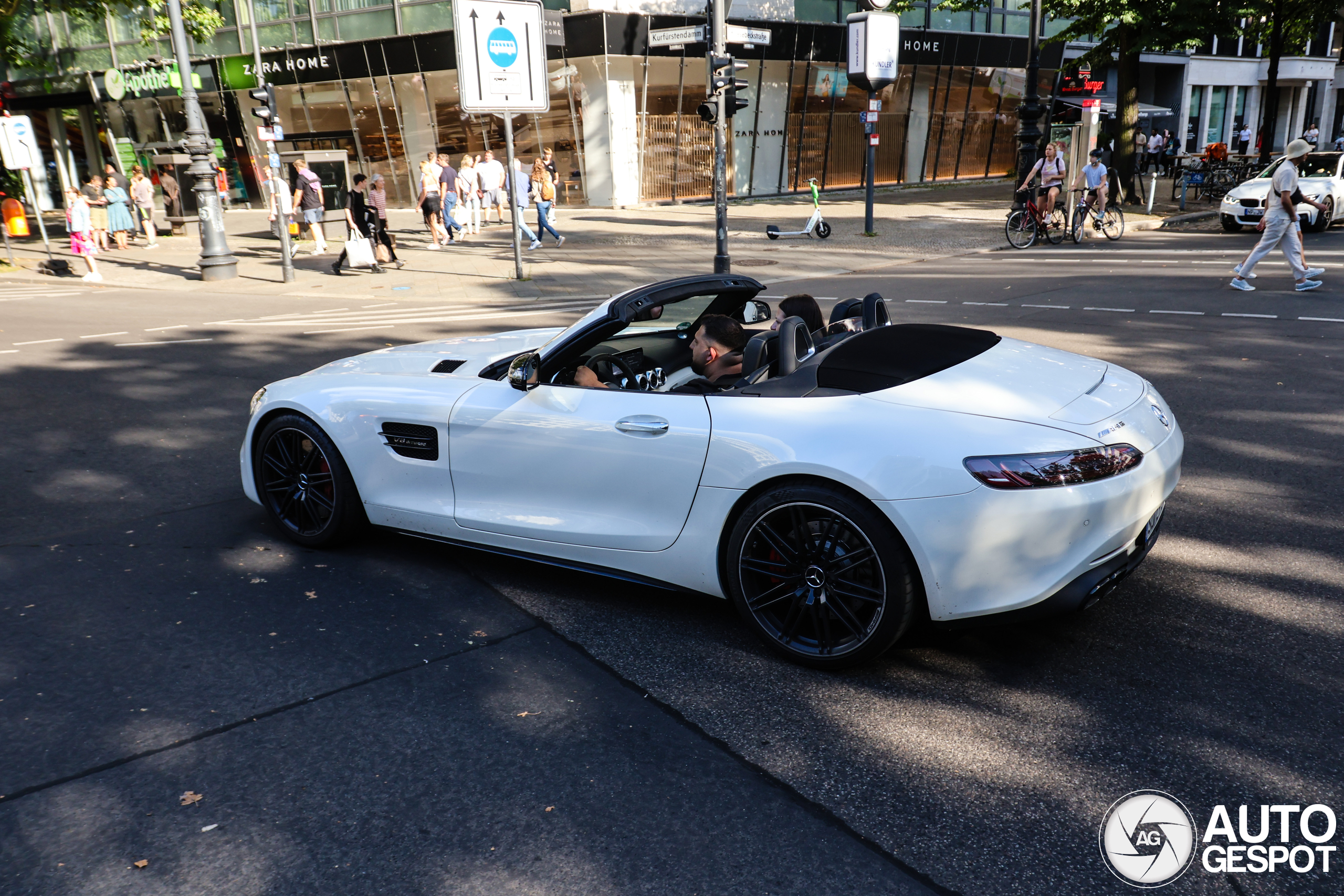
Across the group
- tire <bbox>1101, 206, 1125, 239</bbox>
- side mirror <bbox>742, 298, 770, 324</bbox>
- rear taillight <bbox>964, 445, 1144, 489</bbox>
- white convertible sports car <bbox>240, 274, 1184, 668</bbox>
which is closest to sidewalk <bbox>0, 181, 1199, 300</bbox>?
tire <bbox>1101, 206, 1125, 239</bbox>

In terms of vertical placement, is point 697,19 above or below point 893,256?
above

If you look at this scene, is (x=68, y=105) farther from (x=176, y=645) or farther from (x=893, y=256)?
(x=176, y=645)

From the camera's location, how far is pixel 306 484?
16.7ft

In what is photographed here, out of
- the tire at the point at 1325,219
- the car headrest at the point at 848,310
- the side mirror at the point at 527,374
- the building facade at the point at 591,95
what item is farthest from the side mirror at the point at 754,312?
the building facade at the point at 591,95

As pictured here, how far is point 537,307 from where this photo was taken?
15.1 meters

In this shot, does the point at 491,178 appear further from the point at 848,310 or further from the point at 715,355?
the point at 715,355

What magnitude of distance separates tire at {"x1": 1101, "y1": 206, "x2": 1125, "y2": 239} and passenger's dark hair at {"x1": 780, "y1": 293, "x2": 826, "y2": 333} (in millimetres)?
18232

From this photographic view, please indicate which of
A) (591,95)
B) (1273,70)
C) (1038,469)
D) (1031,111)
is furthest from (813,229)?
(1038,469)

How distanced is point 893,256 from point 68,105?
35014mm

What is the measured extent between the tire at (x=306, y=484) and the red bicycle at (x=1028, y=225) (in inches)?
719

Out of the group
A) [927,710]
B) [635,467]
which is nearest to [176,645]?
[635,467]

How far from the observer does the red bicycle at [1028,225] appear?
20500mm

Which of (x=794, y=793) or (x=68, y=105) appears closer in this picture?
(x=794, y=793)

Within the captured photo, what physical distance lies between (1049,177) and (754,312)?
687 inches
